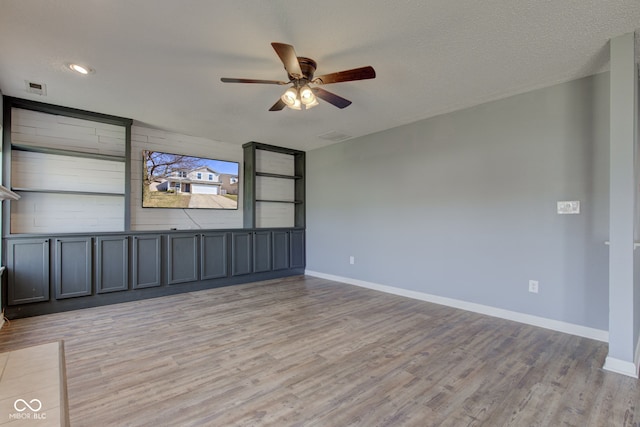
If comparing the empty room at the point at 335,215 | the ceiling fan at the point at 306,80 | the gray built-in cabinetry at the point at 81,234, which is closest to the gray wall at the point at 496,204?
the empty room at the point at 335,215

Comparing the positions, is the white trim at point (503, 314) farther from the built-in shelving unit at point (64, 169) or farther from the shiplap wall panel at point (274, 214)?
the built-in shelving unit at point (64, 169)

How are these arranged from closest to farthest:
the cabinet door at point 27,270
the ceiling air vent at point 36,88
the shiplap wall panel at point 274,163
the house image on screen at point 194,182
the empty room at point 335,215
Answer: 1. the empty room at point 335,215
2. the ceiling air vent at point 36,88
3. the cabinet door at point 27,270
4. the house image on screen at point 194,182
5. the shiplap wall panel at point 274,163

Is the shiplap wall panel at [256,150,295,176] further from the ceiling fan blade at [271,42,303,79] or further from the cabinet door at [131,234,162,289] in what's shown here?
the ceiling fan blade at [271,42,303,79]

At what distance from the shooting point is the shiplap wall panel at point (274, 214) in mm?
5730

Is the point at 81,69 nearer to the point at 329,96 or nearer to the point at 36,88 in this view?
the point at 36,88

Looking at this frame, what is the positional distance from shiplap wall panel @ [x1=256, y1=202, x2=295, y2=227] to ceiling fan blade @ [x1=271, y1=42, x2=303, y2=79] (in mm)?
3632

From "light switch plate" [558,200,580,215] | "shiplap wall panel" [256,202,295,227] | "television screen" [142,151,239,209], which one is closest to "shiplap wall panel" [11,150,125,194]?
"television screen" [142,151,239,209]

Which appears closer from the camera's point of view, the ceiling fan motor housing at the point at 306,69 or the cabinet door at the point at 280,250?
the ceiling fan motor housing at the point at 306,69

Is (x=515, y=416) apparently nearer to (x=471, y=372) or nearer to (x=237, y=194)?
(x=471, y=372)

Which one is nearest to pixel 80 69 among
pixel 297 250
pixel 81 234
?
pixel 81 234

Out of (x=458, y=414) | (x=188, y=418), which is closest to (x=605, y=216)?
(x=458, y=414)

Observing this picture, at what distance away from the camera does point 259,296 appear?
430cm

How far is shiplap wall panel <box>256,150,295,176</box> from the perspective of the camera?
18.7 ft

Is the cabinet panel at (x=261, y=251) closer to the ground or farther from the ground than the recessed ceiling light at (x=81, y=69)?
closer to the ground
